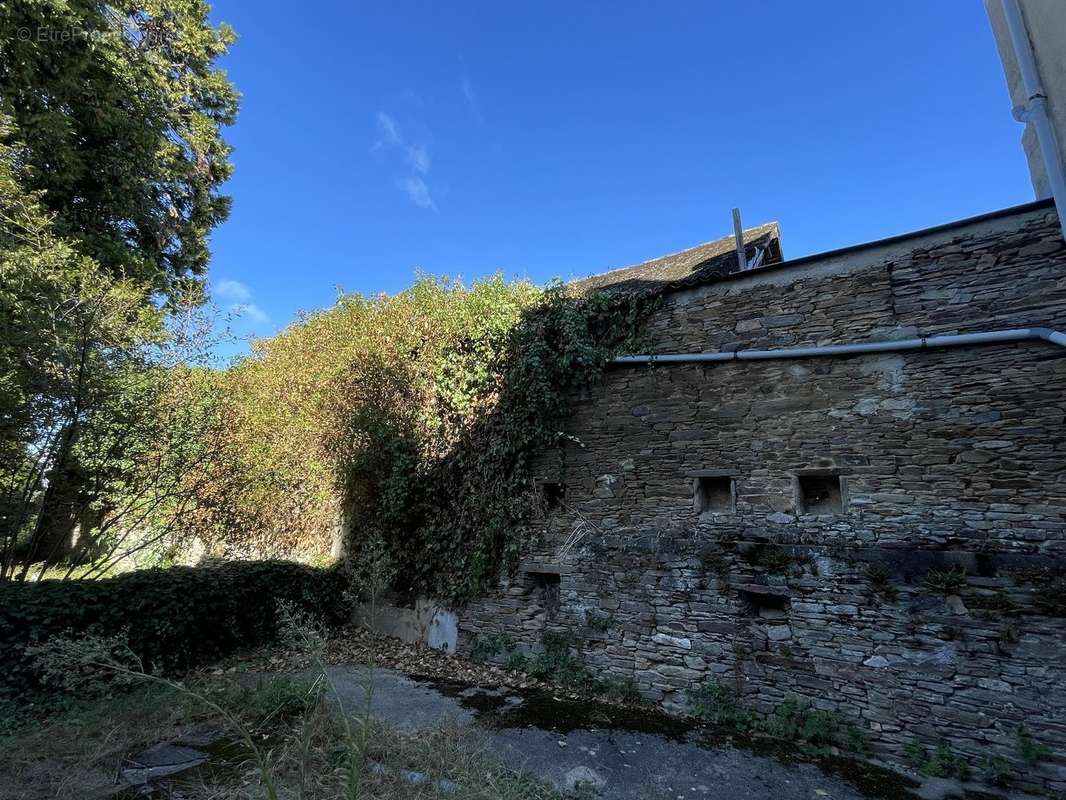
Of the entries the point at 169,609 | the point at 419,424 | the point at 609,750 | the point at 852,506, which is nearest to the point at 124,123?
the point at 419,424

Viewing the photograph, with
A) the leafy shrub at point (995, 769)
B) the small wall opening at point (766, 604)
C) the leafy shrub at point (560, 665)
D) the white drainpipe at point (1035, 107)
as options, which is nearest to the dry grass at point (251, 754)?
the leafy shrub at point (560, 665)

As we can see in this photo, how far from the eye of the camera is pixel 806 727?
4.06 metres

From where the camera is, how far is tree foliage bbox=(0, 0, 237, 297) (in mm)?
6012

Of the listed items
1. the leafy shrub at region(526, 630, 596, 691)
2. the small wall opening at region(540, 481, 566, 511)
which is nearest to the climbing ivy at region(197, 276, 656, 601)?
the small wall opening at region(540, 481, 566, 511)

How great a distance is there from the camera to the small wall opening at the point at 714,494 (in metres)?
4.94

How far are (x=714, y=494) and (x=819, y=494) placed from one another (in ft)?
3.19

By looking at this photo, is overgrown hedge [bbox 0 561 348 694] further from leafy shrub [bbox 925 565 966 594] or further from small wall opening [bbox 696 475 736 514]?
leafy shrub [bbox 925 565 966 594]

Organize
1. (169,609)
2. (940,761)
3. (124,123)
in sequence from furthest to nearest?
(124,123), (169,609), (940,761)

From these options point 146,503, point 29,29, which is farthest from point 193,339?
point 29,29

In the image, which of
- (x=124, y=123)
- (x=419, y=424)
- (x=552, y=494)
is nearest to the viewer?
(x=552, y=494)

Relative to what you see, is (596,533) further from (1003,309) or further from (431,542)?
(1003,309)

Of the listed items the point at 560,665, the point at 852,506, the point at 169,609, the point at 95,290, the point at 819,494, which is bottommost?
the point at 560,665

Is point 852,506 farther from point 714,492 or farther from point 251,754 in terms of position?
point 251,754

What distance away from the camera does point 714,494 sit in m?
5.07
